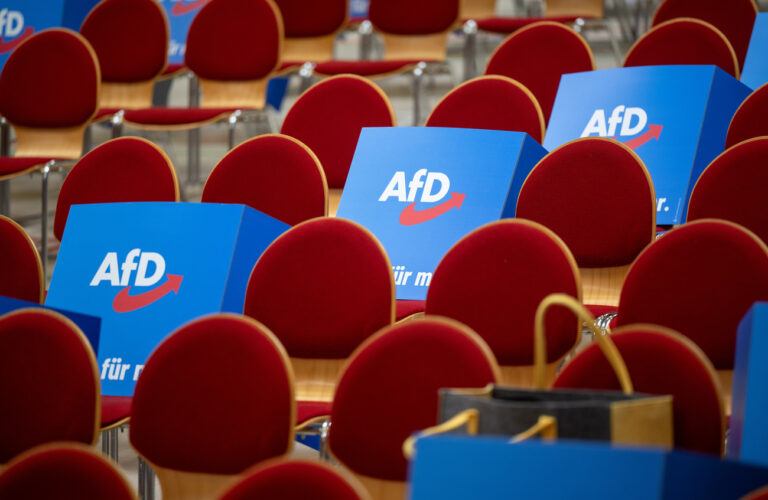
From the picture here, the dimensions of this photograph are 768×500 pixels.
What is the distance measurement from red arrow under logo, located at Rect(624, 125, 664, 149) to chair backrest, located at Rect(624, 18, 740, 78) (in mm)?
815

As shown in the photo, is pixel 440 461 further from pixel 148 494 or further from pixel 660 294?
pixel 148 494

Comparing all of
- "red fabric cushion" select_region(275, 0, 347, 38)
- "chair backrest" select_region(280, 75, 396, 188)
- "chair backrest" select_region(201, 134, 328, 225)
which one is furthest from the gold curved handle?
"red fabric cushion" select_region(275, 0, 347, 38)

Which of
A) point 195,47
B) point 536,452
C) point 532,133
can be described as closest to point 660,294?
point 536,452

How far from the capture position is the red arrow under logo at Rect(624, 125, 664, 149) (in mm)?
3807

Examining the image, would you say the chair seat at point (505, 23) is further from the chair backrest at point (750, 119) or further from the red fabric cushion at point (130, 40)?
the chair backrest at point (750, 119)

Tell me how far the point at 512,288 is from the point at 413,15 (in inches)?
128

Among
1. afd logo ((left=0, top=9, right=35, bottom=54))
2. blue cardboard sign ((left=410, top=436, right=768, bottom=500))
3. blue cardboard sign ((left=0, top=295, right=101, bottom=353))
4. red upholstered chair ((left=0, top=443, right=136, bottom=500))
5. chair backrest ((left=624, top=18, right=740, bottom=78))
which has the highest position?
chair backrest ((left=624, top=18, right=740, bottom=78))

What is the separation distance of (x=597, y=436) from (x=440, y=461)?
313mm

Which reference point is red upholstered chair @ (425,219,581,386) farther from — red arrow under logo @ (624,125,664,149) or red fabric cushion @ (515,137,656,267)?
red arrow under logo @ (624,125,664,149)

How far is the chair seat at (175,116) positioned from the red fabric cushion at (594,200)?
88.2 inches

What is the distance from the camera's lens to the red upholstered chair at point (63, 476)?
1.91m

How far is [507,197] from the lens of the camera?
11.5 feet

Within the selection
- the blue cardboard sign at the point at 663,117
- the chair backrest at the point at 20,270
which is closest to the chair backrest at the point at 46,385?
the chair backrest at the point at 20,270

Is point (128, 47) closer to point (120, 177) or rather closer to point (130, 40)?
point (130, 40)
